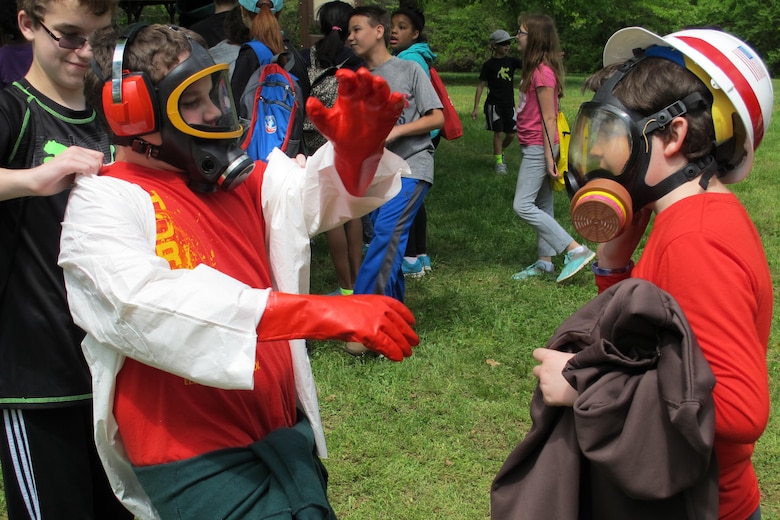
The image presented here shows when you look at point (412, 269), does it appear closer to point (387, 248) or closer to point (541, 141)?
point (541, 141)

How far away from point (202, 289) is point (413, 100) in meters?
4.01

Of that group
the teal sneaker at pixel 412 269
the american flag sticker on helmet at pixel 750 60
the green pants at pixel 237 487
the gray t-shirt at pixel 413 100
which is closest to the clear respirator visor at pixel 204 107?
the green pants at pixel 237 487

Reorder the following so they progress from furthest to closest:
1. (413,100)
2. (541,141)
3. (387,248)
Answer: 1. (541,141)
2. (413,100)
3. (387,248)

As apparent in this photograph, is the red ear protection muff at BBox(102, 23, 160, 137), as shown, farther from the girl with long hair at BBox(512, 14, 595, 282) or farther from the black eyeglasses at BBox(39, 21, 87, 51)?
the girl with long hair at BBox(512, 14, 595, 282)

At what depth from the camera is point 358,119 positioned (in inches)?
78.4

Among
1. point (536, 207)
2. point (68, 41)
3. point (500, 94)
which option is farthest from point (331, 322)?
point (500, 94)

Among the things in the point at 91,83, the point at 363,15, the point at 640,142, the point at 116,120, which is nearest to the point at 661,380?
the point at 640,142

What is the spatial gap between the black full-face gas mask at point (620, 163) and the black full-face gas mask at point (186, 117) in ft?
2.92

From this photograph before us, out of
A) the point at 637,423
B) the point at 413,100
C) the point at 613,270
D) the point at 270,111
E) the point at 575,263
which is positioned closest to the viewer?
the point at 637,423

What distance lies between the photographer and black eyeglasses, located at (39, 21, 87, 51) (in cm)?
247

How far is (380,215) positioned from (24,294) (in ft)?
10.4

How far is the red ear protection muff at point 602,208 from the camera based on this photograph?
1923mm

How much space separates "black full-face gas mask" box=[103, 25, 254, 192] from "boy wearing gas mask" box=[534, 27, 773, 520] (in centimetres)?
91

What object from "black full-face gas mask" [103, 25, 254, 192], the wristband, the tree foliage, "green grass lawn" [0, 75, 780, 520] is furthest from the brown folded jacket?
the tree foliage
